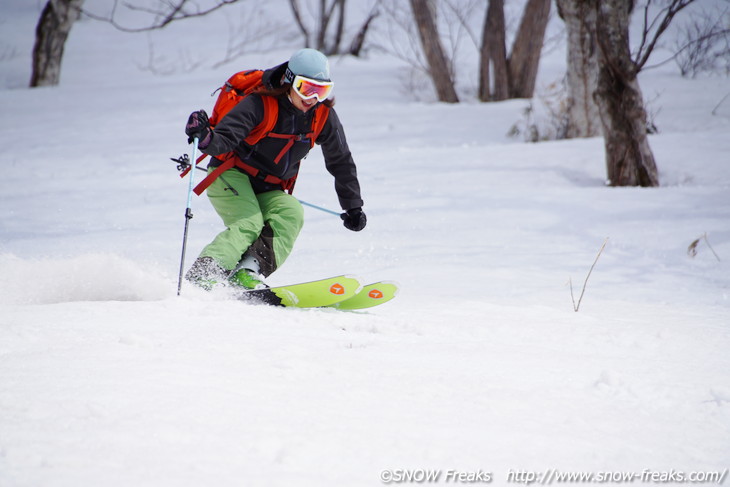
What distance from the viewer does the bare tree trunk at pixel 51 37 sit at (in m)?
13.8

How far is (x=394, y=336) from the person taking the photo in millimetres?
2830

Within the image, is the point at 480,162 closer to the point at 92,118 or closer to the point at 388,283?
the point at 388,283

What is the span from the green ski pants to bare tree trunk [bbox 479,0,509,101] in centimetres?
982

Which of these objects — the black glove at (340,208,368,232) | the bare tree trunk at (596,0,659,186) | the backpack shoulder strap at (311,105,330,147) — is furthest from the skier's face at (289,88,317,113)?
the bare tree trunk at (596,0,659,186)

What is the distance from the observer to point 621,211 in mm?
6363

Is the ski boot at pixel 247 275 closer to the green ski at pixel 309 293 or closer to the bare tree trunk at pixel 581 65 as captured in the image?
the green ski at pixel 309 293

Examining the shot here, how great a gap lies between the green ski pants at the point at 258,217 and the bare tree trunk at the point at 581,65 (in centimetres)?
602

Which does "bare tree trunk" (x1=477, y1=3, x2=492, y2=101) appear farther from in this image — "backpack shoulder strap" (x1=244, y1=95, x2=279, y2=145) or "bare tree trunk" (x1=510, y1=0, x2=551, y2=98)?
"backpack shoulder strap" (x1=244, y1=95, x2=279, y2=145)

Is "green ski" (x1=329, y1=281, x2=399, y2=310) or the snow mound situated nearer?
the snow mound

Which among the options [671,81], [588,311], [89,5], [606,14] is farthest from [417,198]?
[89,5]

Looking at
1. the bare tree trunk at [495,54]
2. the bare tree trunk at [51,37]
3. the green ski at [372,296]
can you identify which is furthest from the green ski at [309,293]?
the bare tree trunk at [51,37]

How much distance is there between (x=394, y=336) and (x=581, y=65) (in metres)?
7.60

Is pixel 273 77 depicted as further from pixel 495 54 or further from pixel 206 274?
pixel 495 54

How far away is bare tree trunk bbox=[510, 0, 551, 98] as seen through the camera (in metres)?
11.7
